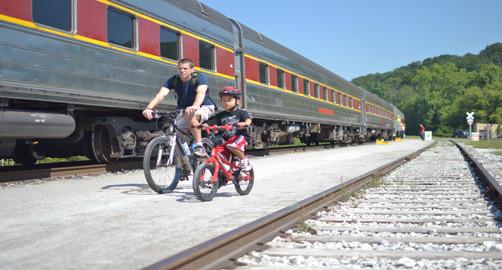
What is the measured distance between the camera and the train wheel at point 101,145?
374 inches

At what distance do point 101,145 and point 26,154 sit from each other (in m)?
1.51

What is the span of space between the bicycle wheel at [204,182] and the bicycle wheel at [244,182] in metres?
0.43

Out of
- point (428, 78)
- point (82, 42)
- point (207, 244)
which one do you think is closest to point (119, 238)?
point (207, 244)

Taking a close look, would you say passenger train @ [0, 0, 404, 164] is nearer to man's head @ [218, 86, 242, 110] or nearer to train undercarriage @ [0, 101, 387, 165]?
train undercarriage @ [0, 101, 387, 165]

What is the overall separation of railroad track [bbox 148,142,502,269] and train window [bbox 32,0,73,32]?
4.65 metres

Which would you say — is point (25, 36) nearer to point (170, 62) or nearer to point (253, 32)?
point (170, 62)

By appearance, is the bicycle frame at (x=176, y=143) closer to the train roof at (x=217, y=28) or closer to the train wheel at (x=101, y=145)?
the train wheel at (x=101, y=145)

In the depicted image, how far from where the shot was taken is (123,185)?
24.8 feet

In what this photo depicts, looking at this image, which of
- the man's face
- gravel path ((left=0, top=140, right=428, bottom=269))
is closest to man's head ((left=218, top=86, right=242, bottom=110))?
the man's face

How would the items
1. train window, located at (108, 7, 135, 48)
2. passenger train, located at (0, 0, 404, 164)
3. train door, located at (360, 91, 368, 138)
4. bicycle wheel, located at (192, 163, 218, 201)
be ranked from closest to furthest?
bicycle wheel, located at (192, 163, 218, 201), passenger train, located at (0, 0, 404, 164), train window, located at (108, 7, 135, 48), train door, located at (360, 91, 368, 138)

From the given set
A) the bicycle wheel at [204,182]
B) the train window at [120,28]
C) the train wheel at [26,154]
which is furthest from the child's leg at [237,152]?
the train wheel at [26,154]

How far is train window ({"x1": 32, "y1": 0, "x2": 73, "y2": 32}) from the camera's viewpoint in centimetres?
737

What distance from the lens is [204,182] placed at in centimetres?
Answer: 583

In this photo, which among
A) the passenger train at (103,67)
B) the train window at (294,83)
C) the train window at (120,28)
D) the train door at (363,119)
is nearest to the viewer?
the passenger train at (103,67)
